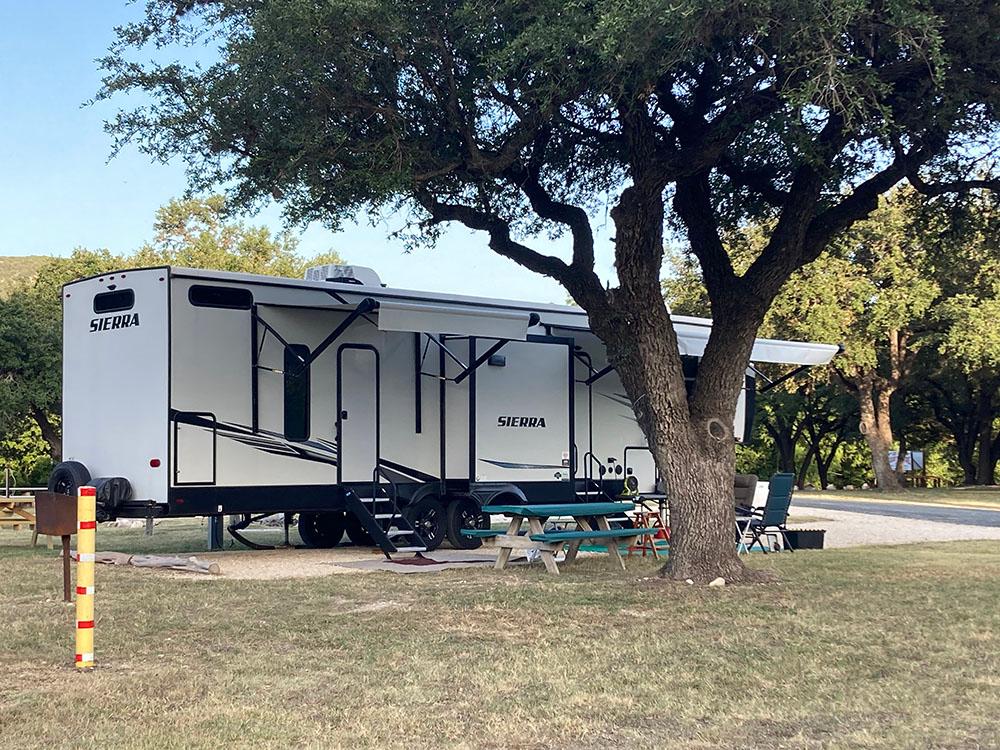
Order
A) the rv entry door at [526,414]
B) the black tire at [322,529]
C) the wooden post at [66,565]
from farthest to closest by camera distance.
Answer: the black tire at [322,529] < the rv entry door at [526,414] < the wooden post at [66,565]

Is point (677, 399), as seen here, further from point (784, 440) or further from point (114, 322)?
point (784, 440)

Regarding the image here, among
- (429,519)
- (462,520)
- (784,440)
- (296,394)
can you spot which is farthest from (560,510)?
(784,440)

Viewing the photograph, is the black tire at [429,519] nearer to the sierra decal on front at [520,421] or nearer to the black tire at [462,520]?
the black tire at [462,520]

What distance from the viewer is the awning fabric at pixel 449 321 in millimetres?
12609

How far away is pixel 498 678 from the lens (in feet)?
21.8

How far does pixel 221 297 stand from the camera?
13125 mm

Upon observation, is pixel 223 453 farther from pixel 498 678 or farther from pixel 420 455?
pixel 498 678

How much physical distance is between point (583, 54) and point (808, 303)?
967 inches

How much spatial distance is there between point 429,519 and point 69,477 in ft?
13.8

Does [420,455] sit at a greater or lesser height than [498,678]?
greater

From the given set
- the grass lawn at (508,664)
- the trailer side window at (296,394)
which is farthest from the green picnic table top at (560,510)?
the trailer side window at (296,394)

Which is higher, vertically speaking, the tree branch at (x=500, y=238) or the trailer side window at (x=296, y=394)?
the tree branch at (x=500, y=238)

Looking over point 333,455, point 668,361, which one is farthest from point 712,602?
point 333,455

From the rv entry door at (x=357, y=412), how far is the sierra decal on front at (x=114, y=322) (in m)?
2.34
